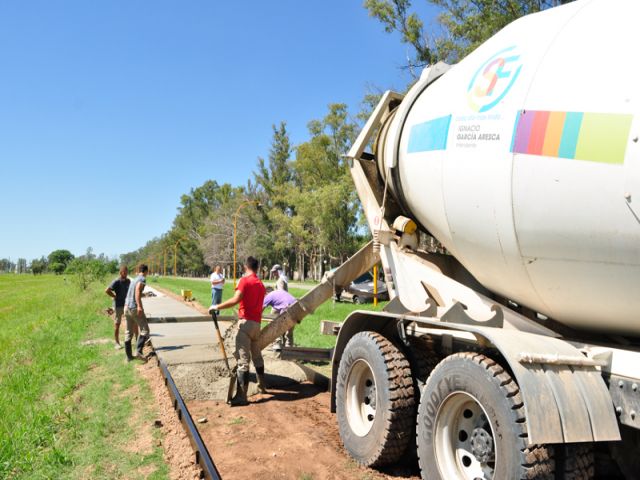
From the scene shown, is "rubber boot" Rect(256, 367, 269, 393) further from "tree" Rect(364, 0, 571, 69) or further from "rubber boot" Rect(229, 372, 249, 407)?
"tree" Rect(364, 0, 571, 69)

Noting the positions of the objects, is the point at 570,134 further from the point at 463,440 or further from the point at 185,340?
the point at 185,340

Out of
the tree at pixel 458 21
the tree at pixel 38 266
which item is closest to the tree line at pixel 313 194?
the tree at pixel 458 21

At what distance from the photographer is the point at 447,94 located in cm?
430

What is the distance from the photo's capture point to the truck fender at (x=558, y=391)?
2.76m

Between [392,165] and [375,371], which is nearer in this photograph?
[375,371]

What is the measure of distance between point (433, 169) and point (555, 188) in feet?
4.04

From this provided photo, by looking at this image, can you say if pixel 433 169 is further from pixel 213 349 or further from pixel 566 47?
pixel 213 349

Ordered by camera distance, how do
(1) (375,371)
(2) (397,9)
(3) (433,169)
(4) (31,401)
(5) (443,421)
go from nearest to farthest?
(5) (443,421) < (3) (433,169) < (1) (375,371) < (4) (31,401) < (2) (397,9)

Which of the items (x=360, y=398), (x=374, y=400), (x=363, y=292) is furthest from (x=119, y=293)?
(x=363, y=292)

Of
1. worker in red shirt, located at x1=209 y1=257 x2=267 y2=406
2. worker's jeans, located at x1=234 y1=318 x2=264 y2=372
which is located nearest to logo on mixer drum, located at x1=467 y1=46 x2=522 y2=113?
worker in red shirt, located at x1=209 y1=257 x2=267 y2=406

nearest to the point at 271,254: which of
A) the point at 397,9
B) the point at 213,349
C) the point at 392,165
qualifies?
the point at 397,9

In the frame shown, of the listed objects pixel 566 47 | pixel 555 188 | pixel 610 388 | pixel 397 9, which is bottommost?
pixel 610 388

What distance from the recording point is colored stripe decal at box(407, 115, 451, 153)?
4.09 m

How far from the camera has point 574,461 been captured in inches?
114
